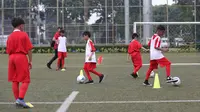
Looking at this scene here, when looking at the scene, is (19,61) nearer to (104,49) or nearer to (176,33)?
(104,49)

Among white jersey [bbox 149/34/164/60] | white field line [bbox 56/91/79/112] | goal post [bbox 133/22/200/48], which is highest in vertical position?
goal post [bbox 133/22/200/48]

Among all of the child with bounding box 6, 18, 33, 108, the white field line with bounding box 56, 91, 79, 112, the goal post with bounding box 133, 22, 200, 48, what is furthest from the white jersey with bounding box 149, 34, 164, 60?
the goal post with bounding box 133, 22, 200, 48

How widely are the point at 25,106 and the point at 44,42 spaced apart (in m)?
35.1

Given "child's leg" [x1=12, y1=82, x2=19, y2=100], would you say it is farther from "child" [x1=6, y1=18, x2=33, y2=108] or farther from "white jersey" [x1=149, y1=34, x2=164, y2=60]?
"white jersey" [x1=149, y1=34, x2=164, y2=60]

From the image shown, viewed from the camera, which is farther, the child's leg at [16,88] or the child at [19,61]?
the child's leg at [16,88]

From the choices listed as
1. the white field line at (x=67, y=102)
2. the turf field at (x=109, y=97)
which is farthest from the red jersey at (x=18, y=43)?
the white field line at (x=67, y=102)

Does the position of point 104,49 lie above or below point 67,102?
above

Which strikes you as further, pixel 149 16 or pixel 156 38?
pixel 149 16

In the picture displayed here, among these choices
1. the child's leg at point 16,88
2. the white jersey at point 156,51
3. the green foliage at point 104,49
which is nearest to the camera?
the child's leg at point 16,88

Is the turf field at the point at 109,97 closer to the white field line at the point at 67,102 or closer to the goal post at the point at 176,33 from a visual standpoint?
the white field line at the point at 67,102

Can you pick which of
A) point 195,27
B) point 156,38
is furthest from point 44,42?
point 156,38

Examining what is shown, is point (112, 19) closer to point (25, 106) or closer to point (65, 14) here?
point (65, 14)

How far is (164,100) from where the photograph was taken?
8.30 metres

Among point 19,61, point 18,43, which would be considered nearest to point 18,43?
point 18,43
